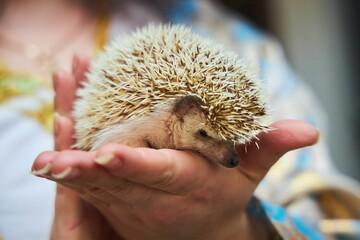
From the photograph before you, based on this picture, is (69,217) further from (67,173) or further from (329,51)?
(329,51)

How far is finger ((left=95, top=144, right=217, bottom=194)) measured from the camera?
0.68 metres

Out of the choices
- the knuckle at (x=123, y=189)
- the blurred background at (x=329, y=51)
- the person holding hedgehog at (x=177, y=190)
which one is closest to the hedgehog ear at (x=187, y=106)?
the person holding hedgehog at (x=177, y=190)

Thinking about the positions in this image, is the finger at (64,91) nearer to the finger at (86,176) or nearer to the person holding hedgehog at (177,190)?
the person holding hedgehog at (177,190)

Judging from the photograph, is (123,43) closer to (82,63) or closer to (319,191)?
(82,63)

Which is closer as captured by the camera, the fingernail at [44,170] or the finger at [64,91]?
the fingernail at [44,170]

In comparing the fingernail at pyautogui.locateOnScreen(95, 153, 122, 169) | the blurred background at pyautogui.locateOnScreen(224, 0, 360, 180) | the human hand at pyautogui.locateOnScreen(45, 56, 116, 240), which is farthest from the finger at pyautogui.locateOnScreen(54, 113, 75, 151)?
the blurred background at pyautogui.locateOnScreen(224, 0, 360, 180)

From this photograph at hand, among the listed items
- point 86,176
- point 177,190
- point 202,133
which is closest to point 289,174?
point 202,133

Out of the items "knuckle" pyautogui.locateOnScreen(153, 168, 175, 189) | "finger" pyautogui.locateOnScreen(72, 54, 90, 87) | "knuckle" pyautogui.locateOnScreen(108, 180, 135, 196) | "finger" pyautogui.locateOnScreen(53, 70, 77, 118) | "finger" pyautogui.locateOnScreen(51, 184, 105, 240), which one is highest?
"finger" pyautogui.locateOnScreen(72, 54, 90, 87)

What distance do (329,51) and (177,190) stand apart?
239cm

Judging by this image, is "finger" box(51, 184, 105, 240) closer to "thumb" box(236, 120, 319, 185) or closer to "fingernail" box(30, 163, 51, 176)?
"fingernail" box(30, 163, 51, 176)

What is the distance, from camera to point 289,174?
145 centimetres

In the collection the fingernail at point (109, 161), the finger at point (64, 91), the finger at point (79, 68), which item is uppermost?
the finger at point (79, 68)

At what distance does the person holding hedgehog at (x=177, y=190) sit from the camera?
0.71m

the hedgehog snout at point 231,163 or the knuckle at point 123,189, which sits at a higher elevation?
the hedgehog snout at point 231,163
